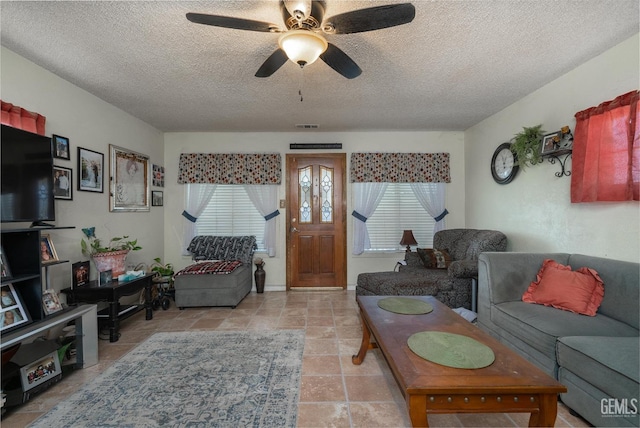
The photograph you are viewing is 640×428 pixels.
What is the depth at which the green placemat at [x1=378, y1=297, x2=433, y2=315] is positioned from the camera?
199cm

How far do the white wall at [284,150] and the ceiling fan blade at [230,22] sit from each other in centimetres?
283

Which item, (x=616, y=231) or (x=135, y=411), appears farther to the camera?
(x=616, y=231)

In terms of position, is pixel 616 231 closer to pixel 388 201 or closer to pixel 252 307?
pixel 388 201

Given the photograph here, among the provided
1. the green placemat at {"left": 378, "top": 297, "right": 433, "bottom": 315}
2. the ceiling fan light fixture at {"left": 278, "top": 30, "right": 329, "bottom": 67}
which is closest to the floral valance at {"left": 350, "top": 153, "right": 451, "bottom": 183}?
the green placemat at {"left": 378, "top": 297, "right": 433, "bottom": 315}

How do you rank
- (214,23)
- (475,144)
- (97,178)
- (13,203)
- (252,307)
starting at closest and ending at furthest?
(214,23)
(13,203)
(97,178)
(252,307)
(475,144)

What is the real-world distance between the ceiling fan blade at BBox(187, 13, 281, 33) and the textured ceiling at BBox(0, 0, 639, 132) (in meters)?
0.27

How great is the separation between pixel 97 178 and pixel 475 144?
4886 millimetres

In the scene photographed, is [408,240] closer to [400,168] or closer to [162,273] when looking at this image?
[400,168]

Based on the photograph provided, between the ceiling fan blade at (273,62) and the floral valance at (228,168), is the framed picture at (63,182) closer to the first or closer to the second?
the floral valance at (228,168)

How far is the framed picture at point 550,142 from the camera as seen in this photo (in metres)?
2.55

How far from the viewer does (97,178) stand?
9.78 feet

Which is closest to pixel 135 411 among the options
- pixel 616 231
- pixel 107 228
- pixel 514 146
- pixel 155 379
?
pixel 155 379

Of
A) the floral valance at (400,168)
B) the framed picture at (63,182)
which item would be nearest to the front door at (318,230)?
the floral valance at (400,168)

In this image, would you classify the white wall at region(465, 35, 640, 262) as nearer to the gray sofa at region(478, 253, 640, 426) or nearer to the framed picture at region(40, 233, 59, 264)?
the gray sofa at region(478, 253, 640, 426)
